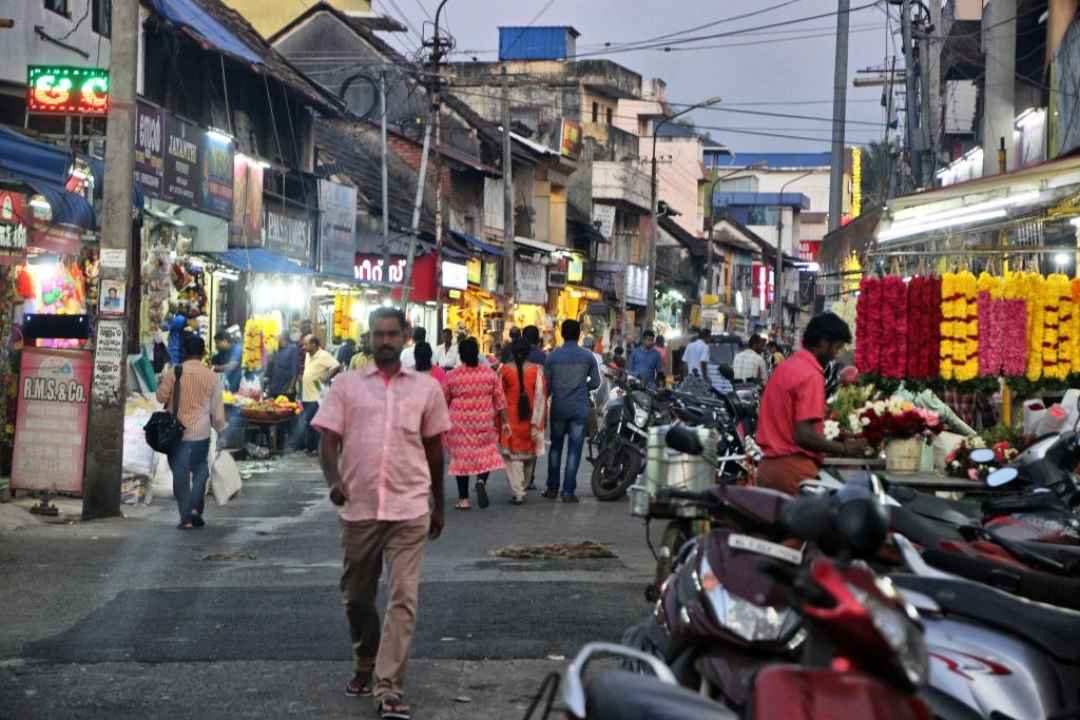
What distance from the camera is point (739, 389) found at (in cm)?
2180

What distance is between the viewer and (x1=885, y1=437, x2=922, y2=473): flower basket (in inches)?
480

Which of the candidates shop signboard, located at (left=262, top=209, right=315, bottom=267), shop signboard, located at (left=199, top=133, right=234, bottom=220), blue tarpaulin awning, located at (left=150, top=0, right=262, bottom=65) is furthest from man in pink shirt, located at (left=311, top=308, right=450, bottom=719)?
shop signboard, located at (left=262, top=209, right=315, bottom=267)

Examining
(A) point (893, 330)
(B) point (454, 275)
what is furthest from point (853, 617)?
(B) point (454, 275)

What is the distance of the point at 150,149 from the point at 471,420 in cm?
756

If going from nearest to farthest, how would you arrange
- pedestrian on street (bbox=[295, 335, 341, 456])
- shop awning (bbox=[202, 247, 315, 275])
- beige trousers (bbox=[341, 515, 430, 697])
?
beige trousers (bbox=[341, 515, 430, 697]) → pedestrian on street (bbox=[295, 335, 341, 456]) → shop awning (bbox=[202, 247, 315, 275])

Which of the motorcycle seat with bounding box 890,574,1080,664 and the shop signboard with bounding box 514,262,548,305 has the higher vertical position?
the shop signboard with bounding box 514,262,548,305

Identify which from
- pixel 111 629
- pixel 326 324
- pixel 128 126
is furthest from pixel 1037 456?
pixel 326 324

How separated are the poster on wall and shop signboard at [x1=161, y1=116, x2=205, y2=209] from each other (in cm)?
30

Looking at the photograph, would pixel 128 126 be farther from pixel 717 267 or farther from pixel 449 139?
pixel 717 267

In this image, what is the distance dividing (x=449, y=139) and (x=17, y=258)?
121ft

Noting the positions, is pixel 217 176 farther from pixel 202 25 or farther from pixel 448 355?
pixel 448 355

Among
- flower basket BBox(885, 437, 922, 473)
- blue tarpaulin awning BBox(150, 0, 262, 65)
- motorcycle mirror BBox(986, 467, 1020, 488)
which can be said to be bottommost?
flower basket BBox(885, 437, 922, 473)

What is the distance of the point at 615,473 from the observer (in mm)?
18734

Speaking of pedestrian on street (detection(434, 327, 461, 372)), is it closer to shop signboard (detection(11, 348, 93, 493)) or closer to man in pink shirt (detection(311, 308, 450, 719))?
shop signboard (detection(11, 348, 93, 493))
